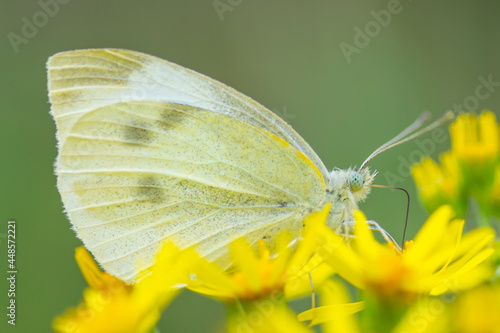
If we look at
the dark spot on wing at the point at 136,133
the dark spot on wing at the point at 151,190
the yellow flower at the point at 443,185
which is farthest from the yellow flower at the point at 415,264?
the dark spot on wing at the point at 136,133

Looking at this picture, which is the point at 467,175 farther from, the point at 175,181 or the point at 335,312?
the point at 335,312

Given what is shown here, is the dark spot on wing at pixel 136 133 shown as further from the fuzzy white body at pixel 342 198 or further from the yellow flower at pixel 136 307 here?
the yellow flower at pixel 136 307

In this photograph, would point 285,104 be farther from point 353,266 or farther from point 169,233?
point 353,266

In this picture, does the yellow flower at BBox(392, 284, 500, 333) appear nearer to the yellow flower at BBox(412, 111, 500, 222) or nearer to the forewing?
the forewing

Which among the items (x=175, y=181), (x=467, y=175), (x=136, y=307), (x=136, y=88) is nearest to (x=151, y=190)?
(x=175, y=181)

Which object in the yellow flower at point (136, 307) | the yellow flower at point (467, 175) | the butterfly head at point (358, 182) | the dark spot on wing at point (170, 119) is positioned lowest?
the yellow flower at point (467, 175)
